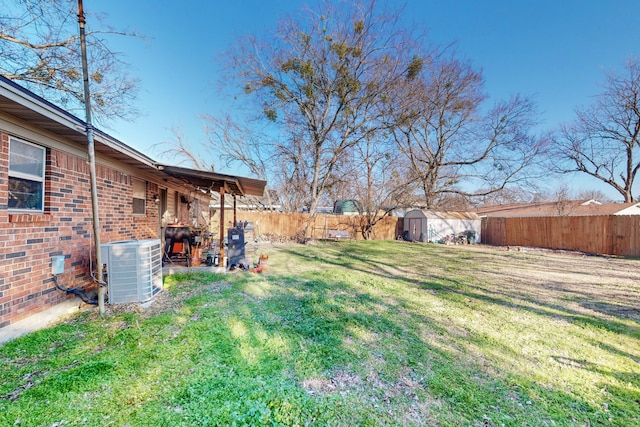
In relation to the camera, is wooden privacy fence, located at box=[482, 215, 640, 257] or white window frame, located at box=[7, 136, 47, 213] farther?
wooden privacy fence, located at box=[482, 215, 640, 257]

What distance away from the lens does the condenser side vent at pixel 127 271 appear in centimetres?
393

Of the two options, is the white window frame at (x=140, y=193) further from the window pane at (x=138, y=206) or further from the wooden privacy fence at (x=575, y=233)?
the wooden privacy fence at (x=575, y=233)

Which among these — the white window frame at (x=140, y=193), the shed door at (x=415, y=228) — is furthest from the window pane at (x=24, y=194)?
the shed door at (x=415, y=228)

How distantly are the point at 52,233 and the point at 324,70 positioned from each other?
13595mm

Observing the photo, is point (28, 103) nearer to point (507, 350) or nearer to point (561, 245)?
point (507, 350)

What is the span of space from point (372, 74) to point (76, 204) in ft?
46.4

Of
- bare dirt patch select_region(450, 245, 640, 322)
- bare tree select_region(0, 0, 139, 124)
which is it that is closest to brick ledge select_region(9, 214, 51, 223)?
bare tree select_region(0, 0, 139, 124)

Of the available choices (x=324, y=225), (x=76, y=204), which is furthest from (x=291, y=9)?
(x=76, y=204)

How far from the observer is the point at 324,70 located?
1384 cm

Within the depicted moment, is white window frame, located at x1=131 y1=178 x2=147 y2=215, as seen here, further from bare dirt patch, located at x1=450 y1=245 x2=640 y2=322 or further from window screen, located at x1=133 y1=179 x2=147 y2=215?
bare dirt patch, located at x1=450 y1=245 x2=640 y2=322

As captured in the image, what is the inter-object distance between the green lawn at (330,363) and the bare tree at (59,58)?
6.39 meters

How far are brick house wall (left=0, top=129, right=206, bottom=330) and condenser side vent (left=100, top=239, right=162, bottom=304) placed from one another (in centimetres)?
45

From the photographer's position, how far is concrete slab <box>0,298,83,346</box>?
9.32 feet

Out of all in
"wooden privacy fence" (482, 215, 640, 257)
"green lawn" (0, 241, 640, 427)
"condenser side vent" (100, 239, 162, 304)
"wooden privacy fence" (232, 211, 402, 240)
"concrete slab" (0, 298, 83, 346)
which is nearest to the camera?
"green lawn" (0, 241, 640, 427)
